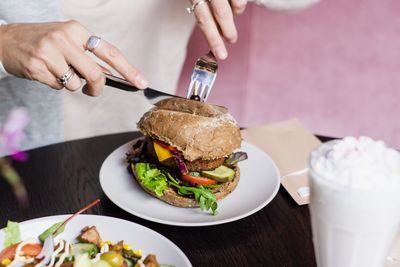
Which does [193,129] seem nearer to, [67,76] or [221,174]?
[221,174]

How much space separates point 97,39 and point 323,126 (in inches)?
67.3

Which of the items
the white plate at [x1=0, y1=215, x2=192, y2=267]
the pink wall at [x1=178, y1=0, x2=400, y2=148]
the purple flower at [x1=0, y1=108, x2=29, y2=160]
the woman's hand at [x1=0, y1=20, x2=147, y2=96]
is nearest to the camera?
the white plate at [x1=0, y1=215, x2=192, y2=267]

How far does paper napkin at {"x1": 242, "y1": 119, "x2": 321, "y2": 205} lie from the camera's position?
1.38m

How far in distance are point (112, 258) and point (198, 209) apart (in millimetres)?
378

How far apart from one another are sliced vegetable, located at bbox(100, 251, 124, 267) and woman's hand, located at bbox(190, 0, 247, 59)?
653 mm

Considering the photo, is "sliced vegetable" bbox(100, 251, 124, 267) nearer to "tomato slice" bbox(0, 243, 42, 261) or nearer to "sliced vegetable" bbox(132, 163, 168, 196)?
"tomato slice" bbox(0, 243, 42, 261)

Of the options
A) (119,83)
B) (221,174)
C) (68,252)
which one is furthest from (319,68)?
(68,252)

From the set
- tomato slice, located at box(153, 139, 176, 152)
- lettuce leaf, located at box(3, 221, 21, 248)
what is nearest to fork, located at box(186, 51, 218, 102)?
tomato slice, located at box(153, 139, 176, 152)

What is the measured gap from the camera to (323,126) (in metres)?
2.71

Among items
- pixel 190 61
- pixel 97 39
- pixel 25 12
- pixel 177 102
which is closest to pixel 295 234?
pixel 177 102

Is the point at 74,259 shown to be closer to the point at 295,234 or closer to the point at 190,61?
the point at 295,234

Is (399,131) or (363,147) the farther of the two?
(399,131)

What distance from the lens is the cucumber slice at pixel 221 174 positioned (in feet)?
4.42

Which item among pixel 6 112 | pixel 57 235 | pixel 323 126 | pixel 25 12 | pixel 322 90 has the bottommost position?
pixel 323 126
